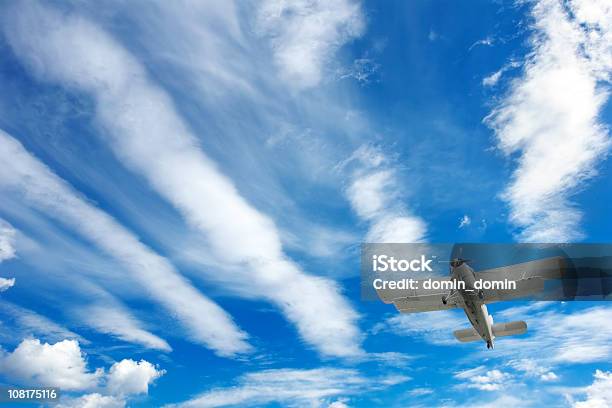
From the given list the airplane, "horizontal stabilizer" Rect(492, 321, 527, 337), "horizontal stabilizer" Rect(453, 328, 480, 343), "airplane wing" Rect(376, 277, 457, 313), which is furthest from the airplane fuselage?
"horizontal stabilizer" Rect(453, 328, 480, 343)

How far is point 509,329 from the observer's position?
89.4 metres

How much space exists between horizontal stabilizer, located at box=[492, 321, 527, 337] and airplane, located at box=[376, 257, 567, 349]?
266 inches

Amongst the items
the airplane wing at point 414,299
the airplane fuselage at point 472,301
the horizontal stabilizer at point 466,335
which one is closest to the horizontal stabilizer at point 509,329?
the horizontal stabilizer at point 466,335

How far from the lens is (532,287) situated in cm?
7331

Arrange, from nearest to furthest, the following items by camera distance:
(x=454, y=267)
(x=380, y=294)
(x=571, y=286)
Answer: (x=571, y=286)
(x=454, y=267)
(x=380, y=294)

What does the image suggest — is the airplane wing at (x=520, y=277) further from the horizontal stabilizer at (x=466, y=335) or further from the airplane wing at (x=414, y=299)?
the horizontal stabilizer at (x=466, y=335)

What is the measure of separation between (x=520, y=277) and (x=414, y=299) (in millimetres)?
17732

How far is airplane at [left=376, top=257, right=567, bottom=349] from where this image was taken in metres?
71.7

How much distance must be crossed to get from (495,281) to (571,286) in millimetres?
11554

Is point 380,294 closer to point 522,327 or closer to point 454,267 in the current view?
point 454,267

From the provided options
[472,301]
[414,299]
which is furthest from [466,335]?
[472,301]

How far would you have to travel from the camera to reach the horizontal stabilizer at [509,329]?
293ft

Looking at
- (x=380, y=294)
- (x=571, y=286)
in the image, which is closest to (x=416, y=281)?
Result: (x=380, y=294)

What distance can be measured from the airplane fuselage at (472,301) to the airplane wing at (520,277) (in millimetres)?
1707
